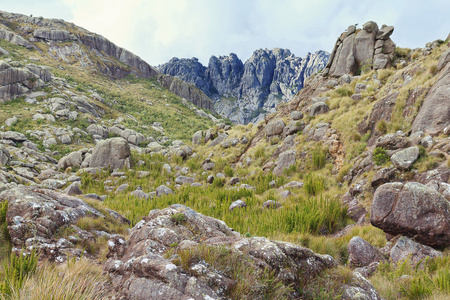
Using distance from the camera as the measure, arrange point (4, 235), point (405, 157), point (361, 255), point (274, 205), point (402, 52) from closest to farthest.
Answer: point (4, 235) → point (361, 255) → point (405, 157) → point (274, 205) → point (402, 52)

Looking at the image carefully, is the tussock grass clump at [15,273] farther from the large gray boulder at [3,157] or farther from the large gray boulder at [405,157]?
the large gray boulder at [3,157]

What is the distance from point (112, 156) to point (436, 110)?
21.4 metres

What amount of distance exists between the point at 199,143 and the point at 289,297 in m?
22.4

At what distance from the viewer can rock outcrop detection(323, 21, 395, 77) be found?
18266 mm

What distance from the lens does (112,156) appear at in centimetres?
1966

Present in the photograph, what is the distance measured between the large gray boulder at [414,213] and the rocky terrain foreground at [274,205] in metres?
0.03

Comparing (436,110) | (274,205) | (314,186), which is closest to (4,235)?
(274,205)

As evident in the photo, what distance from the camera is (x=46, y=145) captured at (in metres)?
27.2

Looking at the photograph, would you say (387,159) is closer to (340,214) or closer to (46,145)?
(340,214)

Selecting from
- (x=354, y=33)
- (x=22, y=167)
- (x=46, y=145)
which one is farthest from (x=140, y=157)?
(x=354, y=33)

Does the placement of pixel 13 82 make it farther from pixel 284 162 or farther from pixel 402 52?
pixel 402 52

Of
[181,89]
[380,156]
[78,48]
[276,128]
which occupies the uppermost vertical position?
[78,48]

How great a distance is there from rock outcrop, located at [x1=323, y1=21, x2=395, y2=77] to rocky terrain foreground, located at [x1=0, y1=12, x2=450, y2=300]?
0.12 m

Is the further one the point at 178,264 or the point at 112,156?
the point at 112,156
